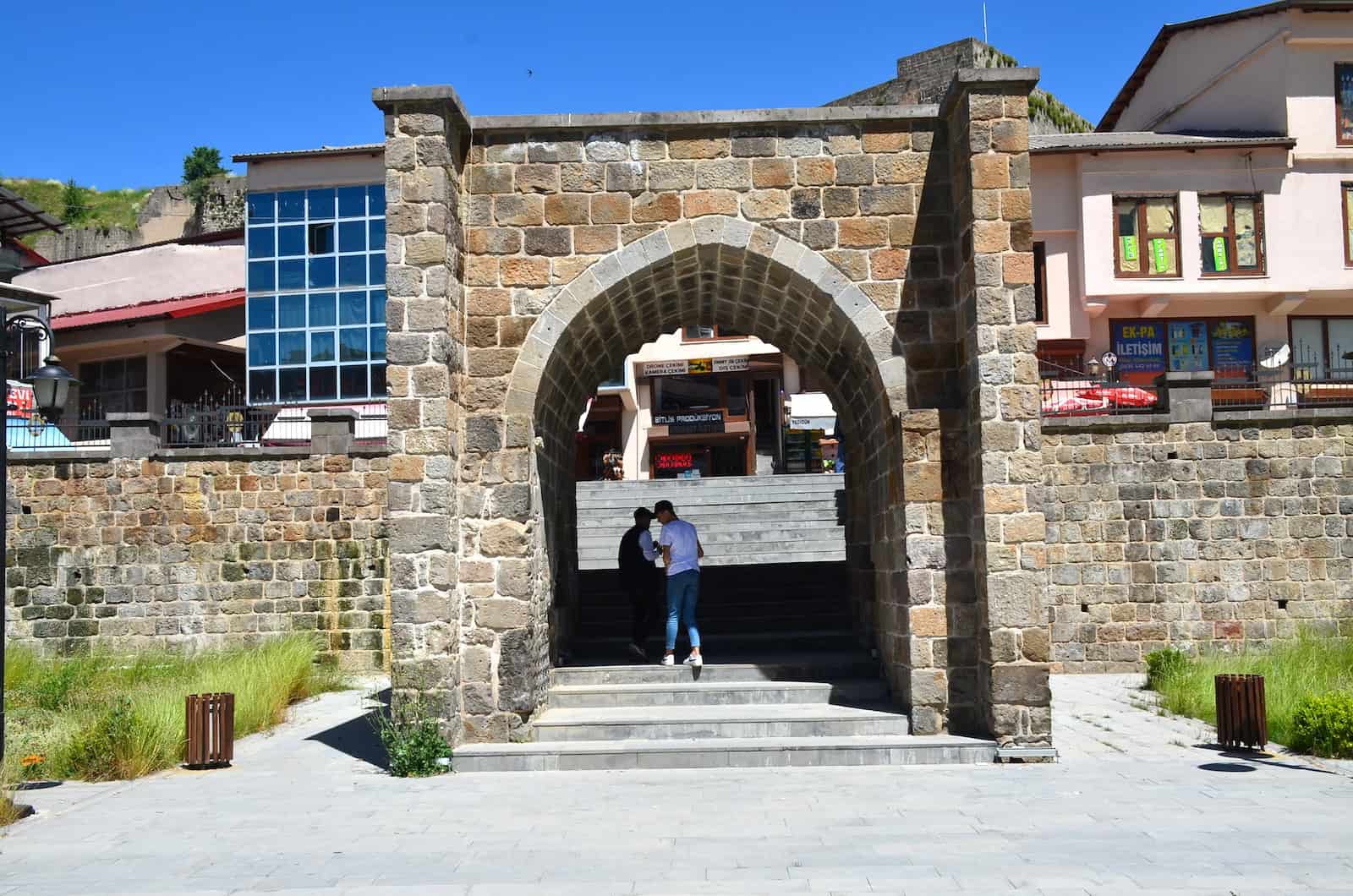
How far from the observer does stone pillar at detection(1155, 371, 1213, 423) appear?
15328mm

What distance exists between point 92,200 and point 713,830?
6548cm

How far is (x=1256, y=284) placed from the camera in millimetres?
22781

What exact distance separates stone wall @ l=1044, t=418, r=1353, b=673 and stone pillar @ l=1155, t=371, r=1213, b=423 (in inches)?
5.3

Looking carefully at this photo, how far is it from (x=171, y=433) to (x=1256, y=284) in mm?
20431

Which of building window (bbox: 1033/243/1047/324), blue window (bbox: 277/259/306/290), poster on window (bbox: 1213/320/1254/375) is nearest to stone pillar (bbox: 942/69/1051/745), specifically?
building window (bbox: 1033/243/1047/324)

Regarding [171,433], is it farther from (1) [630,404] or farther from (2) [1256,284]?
(2) [1256,284]

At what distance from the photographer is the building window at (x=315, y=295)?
2370 cm

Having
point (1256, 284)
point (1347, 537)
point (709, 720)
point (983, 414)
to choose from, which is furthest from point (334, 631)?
point (1256, 284)

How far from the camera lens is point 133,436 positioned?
655 inches

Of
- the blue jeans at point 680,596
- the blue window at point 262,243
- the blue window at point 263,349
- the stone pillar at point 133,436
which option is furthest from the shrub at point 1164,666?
the blue window at point 262,243

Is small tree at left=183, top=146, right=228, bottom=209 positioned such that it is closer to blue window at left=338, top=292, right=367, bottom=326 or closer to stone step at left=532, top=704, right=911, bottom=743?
blue window at left=338, top=292, right=367, bottom=326

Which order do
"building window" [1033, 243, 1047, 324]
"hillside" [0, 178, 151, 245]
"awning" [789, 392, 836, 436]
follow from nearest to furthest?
"building window" [1033, 243, 1047, 324]
"awning" [789, 392, 836, 436]
"hillside" [0, 178, 151, 245]

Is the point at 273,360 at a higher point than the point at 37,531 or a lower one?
higher

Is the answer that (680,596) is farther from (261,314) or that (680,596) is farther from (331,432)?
(261,314)
